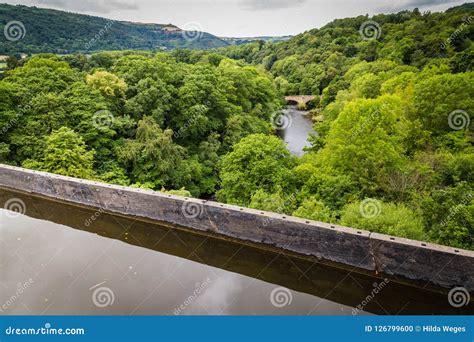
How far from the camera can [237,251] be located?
9.16 meters

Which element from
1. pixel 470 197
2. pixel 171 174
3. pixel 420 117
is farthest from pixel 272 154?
pixel 420 117

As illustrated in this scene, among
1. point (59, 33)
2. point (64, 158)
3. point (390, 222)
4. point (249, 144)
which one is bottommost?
point (64, 158)

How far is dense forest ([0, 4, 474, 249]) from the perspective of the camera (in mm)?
11500

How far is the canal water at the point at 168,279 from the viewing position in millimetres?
7047

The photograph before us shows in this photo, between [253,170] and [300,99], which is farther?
[300,99]

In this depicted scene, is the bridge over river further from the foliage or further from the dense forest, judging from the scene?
the foliage

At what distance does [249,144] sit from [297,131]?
82.9 feet

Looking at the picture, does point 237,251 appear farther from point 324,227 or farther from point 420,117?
point 420,117

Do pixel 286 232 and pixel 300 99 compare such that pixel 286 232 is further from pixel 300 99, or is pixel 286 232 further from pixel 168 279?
pixel 300 99

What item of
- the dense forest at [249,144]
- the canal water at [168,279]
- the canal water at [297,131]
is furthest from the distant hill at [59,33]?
the canal water at [168,279]

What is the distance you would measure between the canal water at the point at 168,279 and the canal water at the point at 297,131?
1991 cm

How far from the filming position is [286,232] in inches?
351

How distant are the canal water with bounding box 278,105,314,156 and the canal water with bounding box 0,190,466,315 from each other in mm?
19905

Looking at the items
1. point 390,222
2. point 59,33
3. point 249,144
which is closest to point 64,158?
point 249,144
